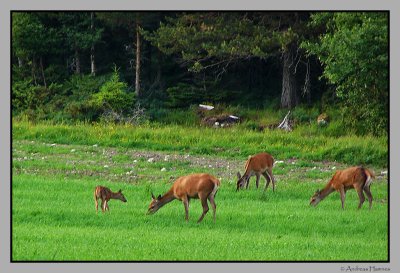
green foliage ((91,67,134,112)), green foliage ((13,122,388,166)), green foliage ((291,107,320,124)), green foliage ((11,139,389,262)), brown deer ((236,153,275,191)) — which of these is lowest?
green foliage ((11,139,389,262))

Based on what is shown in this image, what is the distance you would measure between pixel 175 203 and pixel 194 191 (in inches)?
82.4

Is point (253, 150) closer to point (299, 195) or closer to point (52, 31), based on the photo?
point (299, 195)

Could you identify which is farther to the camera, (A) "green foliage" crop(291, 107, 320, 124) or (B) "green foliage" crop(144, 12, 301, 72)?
(A) "green foliage" crop(291, 107, 320, 124)

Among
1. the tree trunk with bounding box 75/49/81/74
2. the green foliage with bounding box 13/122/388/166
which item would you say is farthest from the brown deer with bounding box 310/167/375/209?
the tree trunk with bounding box 75/49/81/74

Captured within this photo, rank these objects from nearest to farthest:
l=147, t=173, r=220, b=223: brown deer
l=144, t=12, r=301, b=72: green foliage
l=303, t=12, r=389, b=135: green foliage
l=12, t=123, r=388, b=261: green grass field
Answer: l=12, t=123, r=388, b=261: green grass field, l=147, t=173, r=220, b=223: brown deer, l=303, t=12, r=389, b=135: green foliage, l=144, t=12, r=301, b=72: green foliage

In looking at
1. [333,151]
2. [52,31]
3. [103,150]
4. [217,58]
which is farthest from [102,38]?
[333,151]

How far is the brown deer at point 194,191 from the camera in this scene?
15.7m

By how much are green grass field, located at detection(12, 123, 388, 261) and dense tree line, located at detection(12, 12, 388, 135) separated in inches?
135

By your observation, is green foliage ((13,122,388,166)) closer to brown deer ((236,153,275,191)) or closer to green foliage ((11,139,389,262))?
green foliage ((11,139,389,262))

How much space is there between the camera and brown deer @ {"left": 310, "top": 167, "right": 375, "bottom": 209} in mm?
17078

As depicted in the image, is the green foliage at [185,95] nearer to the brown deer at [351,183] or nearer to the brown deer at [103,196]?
the brown deer at [351,183]

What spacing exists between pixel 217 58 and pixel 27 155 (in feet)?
36.8

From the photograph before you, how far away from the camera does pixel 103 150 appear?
24828mm

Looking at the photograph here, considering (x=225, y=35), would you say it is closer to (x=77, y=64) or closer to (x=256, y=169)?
(x=77, y=64)
